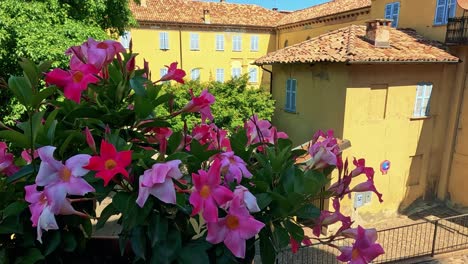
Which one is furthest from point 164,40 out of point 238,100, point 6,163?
point 6,163

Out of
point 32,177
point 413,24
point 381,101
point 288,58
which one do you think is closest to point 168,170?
point 32,177

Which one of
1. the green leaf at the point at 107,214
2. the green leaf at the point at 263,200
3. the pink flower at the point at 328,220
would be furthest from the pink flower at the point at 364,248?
the green leaf at the point at 107,214

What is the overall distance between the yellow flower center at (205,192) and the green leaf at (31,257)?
64 cm

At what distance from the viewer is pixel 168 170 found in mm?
1061

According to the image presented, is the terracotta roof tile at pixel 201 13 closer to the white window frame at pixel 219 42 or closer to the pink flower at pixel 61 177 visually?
the white window frame at pixel 219 42

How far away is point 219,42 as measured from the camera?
30.3 meters

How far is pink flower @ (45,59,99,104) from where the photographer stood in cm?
131

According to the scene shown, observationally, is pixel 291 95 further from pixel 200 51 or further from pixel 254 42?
pixel 254 42

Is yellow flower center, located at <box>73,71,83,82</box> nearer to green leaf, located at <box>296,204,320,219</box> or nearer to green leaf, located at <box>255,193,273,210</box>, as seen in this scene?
green leaf, located at <box>255,193,273,210</box>

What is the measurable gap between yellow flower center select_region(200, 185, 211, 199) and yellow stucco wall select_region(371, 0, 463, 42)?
51.1ft

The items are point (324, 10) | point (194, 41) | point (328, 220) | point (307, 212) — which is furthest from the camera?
point (194, 41)

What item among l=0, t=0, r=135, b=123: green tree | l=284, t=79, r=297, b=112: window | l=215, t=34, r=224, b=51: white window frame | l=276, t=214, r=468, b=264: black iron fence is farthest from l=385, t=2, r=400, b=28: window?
l=215, t=34, r=224, b=51: white window frame

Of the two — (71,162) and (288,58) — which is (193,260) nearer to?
(71,162)

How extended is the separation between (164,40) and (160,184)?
28.8 m
